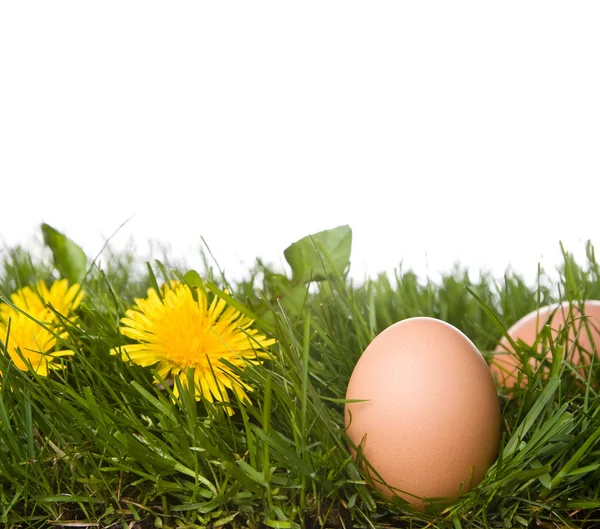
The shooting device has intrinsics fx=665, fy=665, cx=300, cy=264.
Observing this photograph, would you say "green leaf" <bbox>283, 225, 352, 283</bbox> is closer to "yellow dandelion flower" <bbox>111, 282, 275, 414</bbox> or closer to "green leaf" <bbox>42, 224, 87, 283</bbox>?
"yellow dandelion flower" <bbox>111, 282, 275, 414</bbox>

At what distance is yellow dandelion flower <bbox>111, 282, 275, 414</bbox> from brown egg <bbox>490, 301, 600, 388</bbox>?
29cm

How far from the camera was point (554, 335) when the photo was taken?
803 millimetres

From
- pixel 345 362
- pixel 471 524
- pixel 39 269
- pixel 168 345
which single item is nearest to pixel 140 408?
pixel 168 345

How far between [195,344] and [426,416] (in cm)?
24

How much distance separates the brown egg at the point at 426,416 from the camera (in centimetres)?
59

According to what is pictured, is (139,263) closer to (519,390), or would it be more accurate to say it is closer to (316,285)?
(316,285)

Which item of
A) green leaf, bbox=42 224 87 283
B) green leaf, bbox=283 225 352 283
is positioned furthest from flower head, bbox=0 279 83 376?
green leaf, bbox=283 225 352 283

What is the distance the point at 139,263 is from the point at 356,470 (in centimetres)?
95

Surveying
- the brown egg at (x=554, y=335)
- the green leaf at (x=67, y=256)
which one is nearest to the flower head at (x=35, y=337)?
the green leaf at (x=67, y=256)

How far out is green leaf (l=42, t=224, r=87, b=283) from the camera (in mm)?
976

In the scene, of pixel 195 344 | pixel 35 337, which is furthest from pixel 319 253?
pixel 35 337

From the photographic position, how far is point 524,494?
63 cm

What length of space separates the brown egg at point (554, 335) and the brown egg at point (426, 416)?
144 mm

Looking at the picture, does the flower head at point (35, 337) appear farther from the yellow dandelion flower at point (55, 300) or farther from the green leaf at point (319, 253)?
the green leaf at point (319, 253)
